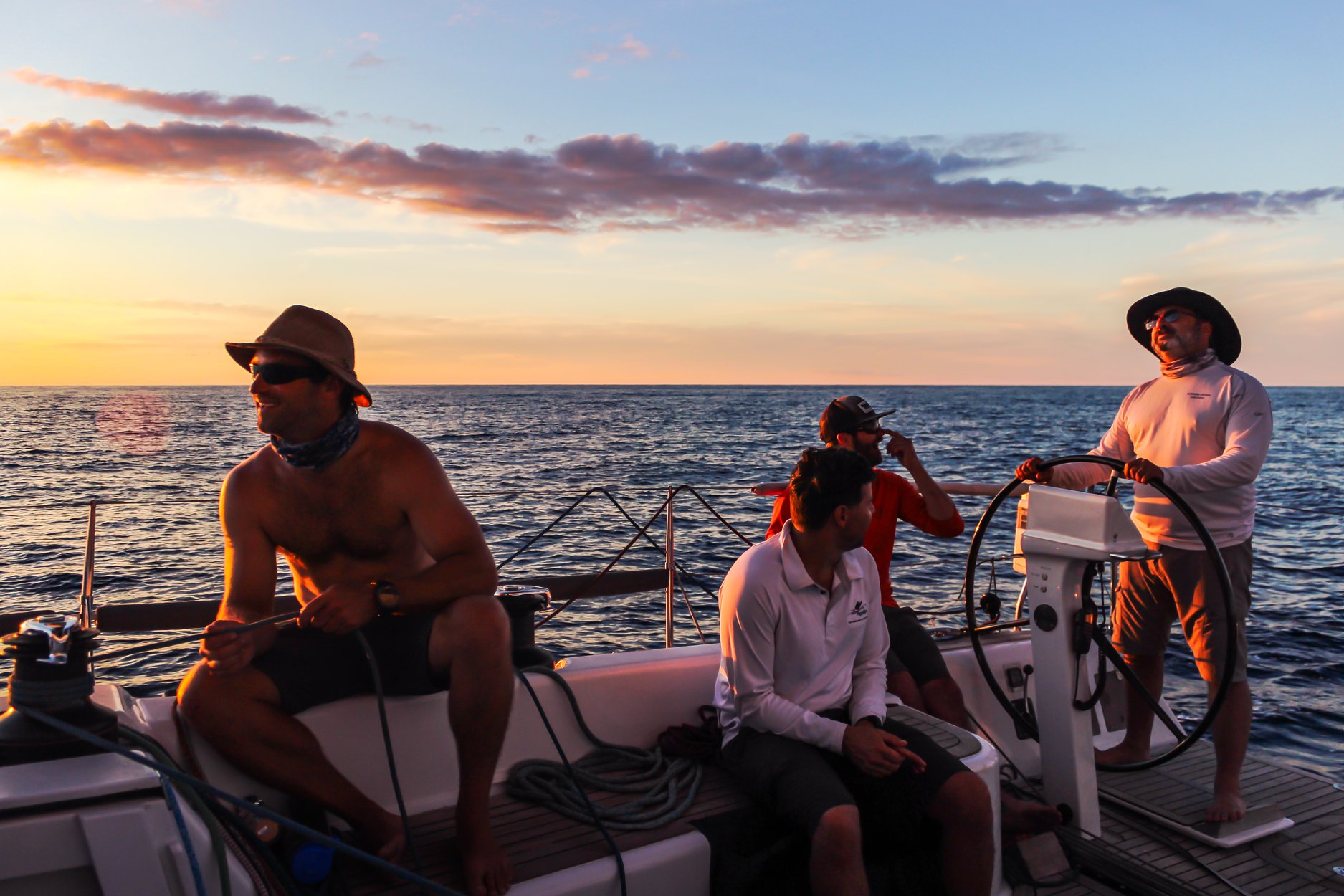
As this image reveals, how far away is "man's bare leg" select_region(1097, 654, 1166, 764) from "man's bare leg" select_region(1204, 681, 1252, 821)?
262 mm

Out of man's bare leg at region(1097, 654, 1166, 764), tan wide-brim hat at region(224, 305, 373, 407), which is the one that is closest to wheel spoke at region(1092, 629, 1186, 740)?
man's bare leg at region(1097, 654, 1166, 764)

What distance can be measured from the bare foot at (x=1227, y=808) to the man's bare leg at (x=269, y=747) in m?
2.34

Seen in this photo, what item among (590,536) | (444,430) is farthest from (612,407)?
(590,536)

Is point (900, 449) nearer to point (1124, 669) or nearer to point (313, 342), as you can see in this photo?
point (1124, 669)

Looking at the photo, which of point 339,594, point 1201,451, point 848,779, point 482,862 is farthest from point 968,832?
point 339,594

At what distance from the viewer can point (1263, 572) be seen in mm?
10141

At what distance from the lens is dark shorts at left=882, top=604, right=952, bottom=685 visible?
2973mm

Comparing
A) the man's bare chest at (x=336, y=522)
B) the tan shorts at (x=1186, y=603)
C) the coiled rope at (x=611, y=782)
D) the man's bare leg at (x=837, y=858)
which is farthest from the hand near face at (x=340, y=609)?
the tan shorts at (x=1186, y=603)

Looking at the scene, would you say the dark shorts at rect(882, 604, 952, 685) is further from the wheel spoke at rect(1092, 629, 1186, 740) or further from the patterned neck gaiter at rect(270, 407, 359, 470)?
the patterned neck gaiter at rect(270, 407, 359, 470)

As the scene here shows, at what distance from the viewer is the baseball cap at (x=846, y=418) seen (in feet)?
10.1

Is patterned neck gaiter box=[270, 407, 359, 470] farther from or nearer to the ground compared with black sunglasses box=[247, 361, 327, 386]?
nearer to the ground

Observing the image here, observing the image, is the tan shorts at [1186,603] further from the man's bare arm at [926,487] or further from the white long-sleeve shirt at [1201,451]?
the man's bare arm at [926,487]

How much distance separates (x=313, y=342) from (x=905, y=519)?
2.14 metres

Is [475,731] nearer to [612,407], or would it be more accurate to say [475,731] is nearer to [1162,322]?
[1162,322]
